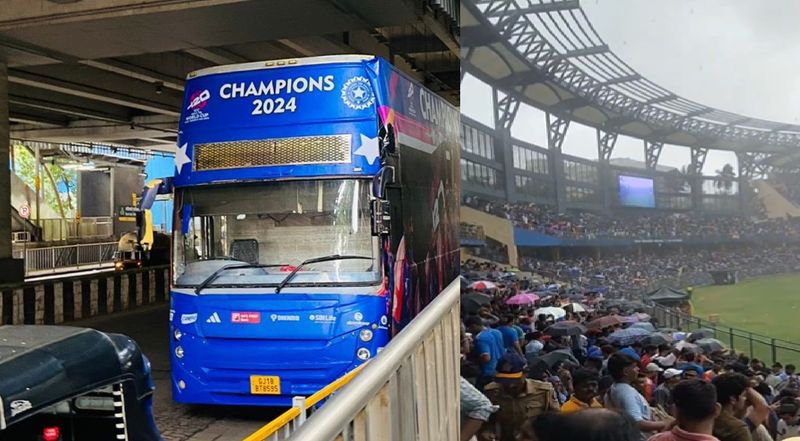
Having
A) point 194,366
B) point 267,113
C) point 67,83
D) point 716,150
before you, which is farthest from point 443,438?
point 67,83

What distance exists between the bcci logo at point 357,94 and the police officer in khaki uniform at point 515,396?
595cm

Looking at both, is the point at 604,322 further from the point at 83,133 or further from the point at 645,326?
the point at 83,133

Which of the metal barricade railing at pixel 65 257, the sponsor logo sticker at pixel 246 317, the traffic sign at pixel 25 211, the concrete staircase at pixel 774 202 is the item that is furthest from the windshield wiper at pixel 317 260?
the traffic sign at pixel 25 211

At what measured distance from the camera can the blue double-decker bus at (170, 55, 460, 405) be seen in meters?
6.84

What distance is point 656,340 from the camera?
133cm

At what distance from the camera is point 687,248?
132 centimetres

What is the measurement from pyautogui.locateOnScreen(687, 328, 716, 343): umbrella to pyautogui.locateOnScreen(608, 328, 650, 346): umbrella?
91 millimetres

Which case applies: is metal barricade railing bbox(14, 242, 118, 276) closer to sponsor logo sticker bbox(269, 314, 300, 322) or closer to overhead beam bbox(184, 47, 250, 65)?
overhead beam bbox(184, 47, 250, 65)

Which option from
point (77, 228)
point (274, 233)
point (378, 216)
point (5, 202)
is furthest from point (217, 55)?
point (77, 228)

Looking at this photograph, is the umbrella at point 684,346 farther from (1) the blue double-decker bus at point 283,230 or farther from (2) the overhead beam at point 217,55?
(2) the overhead beam at point 217,55

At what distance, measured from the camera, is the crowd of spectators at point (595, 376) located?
1214 millimetres

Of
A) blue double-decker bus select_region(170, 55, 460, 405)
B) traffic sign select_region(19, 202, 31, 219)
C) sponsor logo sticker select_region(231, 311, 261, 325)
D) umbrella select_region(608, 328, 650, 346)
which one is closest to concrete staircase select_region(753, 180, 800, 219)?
umbrella select_region(608, 328, 650, 346)

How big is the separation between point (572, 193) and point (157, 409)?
7480mm

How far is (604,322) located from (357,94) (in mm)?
6127
